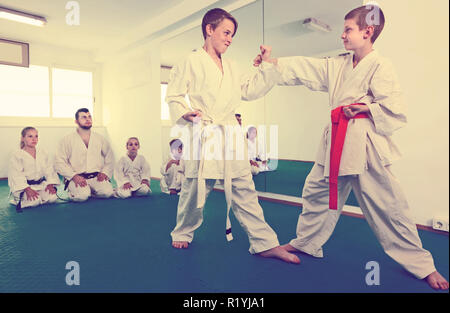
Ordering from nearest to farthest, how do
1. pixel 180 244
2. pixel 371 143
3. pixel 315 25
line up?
pixel 371 143 → pixel 180 244 → pixel 315 25

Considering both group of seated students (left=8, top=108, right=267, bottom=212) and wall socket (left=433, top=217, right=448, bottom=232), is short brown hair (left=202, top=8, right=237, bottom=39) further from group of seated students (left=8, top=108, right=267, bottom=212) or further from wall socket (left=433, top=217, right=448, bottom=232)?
wall socket (left=433, top=217, right=448, bottom=232)

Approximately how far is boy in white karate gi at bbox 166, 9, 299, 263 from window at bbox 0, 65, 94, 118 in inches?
239

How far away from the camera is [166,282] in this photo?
5.31ft

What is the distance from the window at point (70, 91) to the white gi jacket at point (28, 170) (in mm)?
3748

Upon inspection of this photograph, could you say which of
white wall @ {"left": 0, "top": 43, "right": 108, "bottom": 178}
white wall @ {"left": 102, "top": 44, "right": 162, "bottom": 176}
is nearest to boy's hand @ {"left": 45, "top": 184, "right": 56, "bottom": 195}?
white wall @ {"left": 102, "top": 44, "right": 162, "bottom": 176}

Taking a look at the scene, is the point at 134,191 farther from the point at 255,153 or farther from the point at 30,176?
the point at 255,153

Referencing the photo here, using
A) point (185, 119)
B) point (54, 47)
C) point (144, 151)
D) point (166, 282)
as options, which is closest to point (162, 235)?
point (166, 282)

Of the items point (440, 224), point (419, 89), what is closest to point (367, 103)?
point (419, 89)

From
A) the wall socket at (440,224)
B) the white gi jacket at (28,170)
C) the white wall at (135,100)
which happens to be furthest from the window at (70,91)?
the wall socket at (440,224)

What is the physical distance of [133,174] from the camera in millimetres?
4145

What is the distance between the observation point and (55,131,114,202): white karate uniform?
3746mm

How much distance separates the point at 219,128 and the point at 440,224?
6.46ft

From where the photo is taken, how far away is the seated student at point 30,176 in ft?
11.1

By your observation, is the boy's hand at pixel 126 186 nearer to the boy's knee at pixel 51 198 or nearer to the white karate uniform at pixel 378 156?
the boy's knee at pixel 51 198
